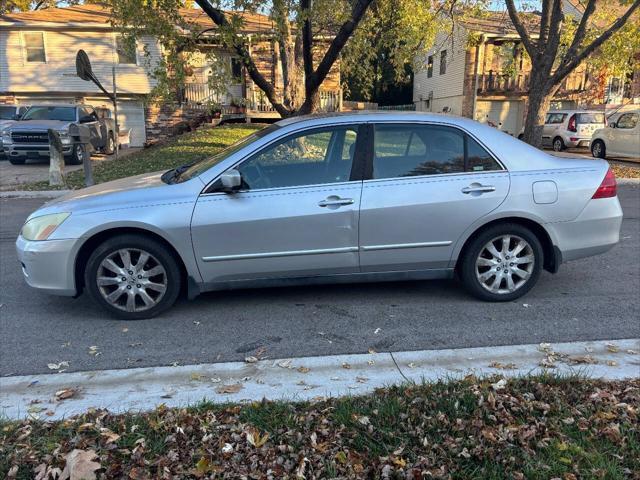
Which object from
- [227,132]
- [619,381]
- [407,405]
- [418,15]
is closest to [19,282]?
[407,405]

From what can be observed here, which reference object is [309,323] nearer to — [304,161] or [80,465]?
[304,161]

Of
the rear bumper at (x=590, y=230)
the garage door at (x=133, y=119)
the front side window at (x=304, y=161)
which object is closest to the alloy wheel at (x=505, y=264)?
the rear bumper at (x=590, y=230)

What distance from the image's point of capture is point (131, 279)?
170 inches

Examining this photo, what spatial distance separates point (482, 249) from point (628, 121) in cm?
1459

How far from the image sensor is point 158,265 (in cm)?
430

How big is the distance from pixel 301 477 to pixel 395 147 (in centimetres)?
290

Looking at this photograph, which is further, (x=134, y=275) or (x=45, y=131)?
(x=45, y=131)

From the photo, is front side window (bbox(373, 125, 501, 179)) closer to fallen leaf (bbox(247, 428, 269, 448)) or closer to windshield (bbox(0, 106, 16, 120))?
fallen leaf (bbox(247, 428, 269, 448))

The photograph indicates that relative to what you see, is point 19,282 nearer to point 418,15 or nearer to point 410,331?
point 410,331

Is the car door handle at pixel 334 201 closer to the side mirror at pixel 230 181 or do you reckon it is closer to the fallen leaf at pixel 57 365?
the side mirror at pixel 230 181

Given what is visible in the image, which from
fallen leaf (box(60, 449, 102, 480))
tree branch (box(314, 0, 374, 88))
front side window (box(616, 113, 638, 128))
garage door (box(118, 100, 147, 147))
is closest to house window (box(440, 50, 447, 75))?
front side window (box(616, 113, 638, 128))

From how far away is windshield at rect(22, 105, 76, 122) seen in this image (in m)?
17.1

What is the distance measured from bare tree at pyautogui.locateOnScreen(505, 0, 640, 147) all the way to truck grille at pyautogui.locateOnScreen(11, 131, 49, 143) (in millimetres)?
13456

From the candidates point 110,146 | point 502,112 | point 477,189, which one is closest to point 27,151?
point 110,146
